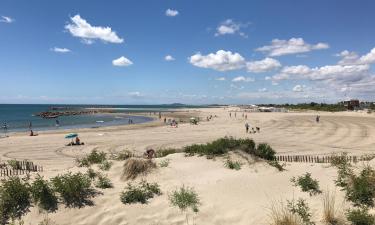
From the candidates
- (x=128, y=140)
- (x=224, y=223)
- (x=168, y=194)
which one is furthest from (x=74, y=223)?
(x=128, y=140)

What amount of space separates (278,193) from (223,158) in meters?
4.47

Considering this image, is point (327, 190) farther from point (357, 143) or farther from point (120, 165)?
point (357, 143)

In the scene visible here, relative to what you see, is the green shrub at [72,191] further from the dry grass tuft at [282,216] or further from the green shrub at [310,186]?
the green shrub at [310,186]

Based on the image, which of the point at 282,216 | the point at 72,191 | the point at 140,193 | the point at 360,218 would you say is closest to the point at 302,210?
the point at 282,216

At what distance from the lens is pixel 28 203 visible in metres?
10.0

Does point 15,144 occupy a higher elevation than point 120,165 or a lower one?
lower

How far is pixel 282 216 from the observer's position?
8.96m

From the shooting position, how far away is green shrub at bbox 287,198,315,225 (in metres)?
8.82

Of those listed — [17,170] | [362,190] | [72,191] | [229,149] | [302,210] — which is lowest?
[17,170]

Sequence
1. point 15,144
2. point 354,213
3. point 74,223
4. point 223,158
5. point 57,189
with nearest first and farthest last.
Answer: point 354,213 → point 74,223 → point 57,189 → point 223,158 → point 15,144

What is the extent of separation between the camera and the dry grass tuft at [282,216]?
28.2ft

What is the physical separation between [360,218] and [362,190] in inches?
57.0

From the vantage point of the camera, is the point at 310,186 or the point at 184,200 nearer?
the point at 184,200

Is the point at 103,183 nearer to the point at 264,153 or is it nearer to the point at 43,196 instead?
the point at 43,196
